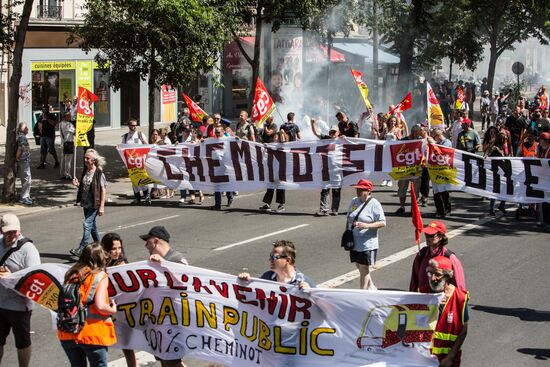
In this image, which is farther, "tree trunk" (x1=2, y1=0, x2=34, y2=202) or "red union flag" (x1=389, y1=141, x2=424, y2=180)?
"tree trunk" (x1=2, y1=0, x2=34, y2=202)

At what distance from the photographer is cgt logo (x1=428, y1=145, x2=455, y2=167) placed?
59.3 ft

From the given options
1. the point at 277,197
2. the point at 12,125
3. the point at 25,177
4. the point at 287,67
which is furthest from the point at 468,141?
the point at 287,67

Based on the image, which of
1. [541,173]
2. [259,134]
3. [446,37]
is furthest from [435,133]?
[446,37]

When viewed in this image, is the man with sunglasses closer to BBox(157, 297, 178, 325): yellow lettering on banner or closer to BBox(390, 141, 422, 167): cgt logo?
BBox(157, 297, 178, 325): yellow lettering on banner

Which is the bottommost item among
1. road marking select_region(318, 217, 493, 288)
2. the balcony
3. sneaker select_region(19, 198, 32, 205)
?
road marking select_region(318, 217, 493, 288)

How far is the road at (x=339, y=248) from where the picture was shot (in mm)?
10484

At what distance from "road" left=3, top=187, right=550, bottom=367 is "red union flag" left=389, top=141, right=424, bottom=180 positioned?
88 cm

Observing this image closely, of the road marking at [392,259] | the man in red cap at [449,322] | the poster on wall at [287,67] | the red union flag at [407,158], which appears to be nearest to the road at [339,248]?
the road marking at [392,259]

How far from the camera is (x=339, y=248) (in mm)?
15070

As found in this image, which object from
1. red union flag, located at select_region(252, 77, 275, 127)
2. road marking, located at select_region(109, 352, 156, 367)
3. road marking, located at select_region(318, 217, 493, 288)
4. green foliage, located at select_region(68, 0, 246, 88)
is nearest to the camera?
road marking, located at select_region(109, 352, 156, 367)

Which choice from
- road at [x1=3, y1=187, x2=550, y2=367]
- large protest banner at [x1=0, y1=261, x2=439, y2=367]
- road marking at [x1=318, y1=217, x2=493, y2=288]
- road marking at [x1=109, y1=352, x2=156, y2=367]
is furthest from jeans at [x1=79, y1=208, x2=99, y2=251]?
large protest banner at [x1=0, y1=261, x2=439, y2=367]

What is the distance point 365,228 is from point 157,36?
12.2m

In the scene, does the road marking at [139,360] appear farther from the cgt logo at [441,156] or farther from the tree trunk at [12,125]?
the tree trunk at [12,125]

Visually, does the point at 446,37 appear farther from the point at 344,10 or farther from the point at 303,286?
the point at 303,286
